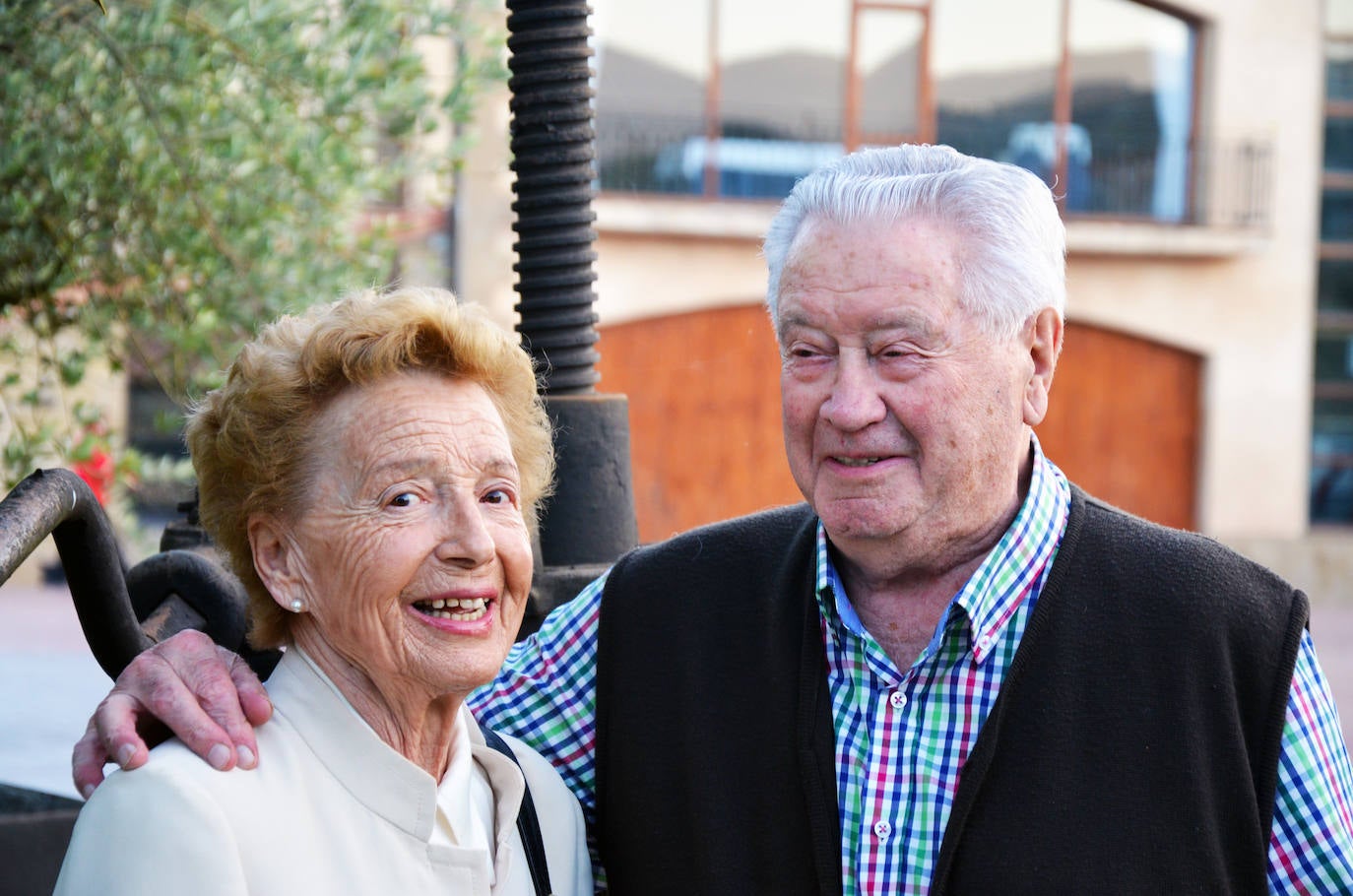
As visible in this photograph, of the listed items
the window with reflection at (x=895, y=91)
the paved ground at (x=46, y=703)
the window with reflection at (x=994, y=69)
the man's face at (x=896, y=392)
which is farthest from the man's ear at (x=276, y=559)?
the window with reflection at (x=994, y=69)

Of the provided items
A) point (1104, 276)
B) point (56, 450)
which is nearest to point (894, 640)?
point (56, 450)

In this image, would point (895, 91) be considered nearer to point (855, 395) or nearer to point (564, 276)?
point (564, 276)

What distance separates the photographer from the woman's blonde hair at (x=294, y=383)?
7.11 feet

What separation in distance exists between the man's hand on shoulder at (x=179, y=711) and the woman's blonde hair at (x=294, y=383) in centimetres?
13

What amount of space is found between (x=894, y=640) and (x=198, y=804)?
1075mm

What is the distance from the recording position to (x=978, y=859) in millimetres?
2236

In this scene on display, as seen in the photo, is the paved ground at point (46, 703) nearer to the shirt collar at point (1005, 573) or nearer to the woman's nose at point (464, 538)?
the woman's nose at point (464, 538)

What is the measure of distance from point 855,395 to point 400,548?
2.31 feet

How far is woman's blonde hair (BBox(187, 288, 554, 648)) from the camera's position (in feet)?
7.11

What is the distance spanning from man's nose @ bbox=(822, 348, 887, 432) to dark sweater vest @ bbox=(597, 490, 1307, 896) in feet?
1.19

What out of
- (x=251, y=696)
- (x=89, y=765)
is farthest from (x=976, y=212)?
(x=89, y=765)

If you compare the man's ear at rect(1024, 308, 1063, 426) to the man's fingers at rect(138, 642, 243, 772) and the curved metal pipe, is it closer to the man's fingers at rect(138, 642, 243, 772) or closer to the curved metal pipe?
the man's fingers at rect(138, 642, 243, 772)

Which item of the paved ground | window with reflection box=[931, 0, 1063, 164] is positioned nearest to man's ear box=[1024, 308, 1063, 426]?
the paved ground

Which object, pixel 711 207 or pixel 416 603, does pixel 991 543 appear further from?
pixel 711 207
